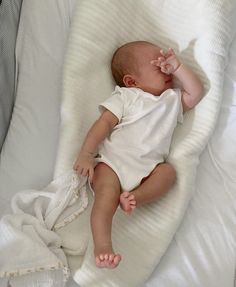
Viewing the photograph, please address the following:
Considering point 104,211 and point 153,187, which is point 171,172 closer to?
point 153,187

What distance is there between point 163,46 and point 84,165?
1.52ft

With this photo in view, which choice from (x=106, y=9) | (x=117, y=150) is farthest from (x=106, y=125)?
(x=106, y=9)

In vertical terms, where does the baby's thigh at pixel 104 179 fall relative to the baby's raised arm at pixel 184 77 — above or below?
below

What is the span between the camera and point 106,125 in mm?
1224

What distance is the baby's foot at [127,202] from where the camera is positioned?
43.4 inches

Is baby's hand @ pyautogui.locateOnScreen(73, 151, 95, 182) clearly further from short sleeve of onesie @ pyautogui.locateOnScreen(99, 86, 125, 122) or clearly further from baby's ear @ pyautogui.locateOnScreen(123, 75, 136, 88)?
baby's ear @ pyautogui.locateOnScreen(123, 75, 136, 88)

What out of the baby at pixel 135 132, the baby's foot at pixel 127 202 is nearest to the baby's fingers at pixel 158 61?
the baby at pixel 135 132

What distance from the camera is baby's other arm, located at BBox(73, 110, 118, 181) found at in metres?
1.16

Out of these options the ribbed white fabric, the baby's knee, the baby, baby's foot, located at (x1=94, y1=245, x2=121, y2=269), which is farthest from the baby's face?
baby's foot, located at (x1=94, y1=245, x2=121, y2=269)

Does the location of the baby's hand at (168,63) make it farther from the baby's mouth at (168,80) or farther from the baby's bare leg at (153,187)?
the baby's bare leg at (153,187)

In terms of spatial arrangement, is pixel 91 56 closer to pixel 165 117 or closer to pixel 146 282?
pixel 165 117

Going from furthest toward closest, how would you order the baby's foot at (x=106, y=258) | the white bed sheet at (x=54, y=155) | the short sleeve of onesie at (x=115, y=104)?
the short sleeve of onesie at (x=115, y=104)
the white bed sheet at (x=54, y=155)
the baby's foot at (x=106, y=258)

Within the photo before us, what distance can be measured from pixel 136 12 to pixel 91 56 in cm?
20

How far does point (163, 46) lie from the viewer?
139 cm
